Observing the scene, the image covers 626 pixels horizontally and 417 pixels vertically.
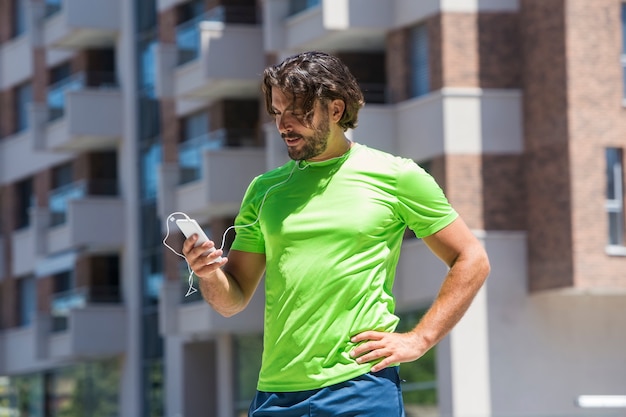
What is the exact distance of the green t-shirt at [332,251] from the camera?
526 centimetres

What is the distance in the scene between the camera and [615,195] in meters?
36.4

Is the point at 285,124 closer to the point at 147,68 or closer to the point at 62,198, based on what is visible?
the point at 147,68

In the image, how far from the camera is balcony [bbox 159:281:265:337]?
43.9m

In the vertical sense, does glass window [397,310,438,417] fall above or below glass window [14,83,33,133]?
below

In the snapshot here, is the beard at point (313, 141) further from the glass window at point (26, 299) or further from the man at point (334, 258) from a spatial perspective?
the glass window at point (26, 299)

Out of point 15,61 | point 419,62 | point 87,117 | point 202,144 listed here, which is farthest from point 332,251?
point 15,61

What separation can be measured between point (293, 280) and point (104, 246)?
155 ft

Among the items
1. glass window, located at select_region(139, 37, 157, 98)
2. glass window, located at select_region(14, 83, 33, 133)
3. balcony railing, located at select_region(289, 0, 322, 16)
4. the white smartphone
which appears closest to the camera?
the white smartphone

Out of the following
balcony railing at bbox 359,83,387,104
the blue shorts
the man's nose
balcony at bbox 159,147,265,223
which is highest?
balcony railing at bbox 359,83,387,104

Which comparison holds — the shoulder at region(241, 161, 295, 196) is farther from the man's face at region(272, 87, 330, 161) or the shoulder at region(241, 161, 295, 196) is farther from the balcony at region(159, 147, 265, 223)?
the balcony at region(159, 147, 265, 223)

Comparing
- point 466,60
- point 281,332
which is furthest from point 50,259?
point 281,332

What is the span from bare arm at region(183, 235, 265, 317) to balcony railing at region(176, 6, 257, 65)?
38904 millimetres

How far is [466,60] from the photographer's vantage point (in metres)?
37.4

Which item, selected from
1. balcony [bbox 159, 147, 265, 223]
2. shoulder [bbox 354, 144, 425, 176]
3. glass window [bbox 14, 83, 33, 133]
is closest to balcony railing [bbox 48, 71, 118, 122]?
glass window [bbox 14, 83, 33, 133]
